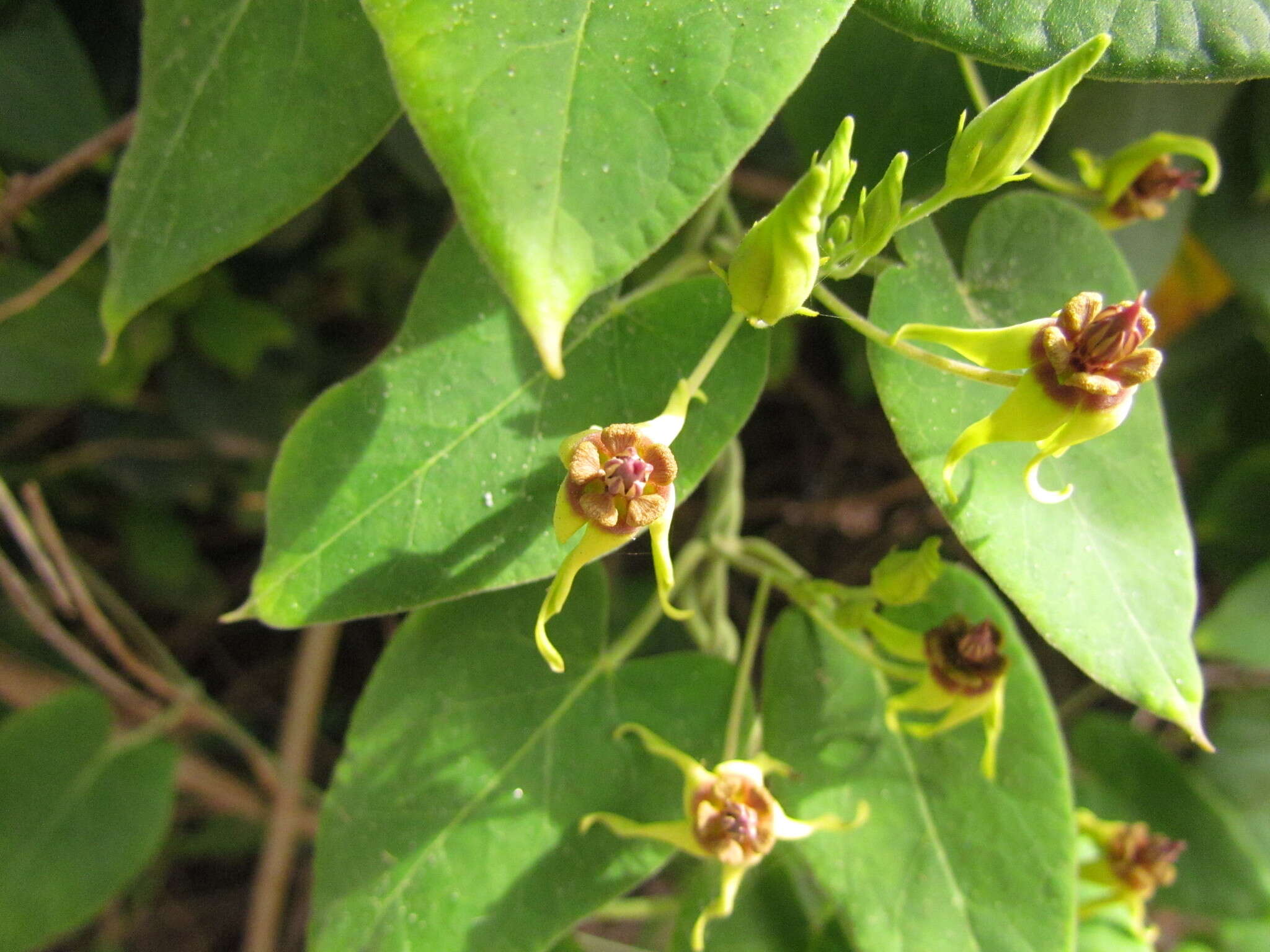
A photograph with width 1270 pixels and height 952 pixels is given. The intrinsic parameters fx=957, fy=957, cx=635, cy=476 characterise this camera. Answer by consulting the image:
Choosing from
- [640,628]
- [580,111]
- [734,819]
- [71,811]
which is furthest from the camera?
[71,811]

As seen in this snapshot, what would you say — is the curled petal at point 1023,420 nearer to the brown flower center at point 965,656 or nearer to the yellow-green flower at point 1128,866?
the brown flower center at point 965,656

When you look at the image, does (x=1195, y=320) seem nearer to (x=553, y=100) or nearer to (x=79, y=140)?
(x=553, y=100)

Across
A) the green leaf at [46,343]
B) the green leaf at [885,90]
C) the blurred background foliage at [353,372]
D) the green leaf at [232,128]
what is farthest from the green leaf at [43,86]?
the green leaf at [885,90]

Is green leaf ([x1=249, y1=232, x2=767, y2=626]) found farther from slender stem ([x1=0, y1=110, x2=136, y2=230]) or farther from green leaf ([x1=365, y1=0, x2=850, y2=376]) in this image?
slender stem ([x1=0, y1=110, x2=136, y2=230])

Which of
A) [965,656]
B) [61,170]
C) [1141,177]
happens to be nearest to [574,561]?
[965,656]

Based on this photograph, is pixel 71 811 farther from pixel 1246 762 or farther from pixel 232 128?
pixel 1246 762

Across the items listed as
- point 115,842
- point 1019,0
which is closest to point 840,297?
point 1019,0

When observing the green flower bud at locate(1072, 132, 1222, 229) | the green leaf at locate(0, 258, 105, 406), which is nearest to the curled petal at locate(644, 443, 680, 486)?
the green flower bud at locate(1072, 132, 1222, 229)
